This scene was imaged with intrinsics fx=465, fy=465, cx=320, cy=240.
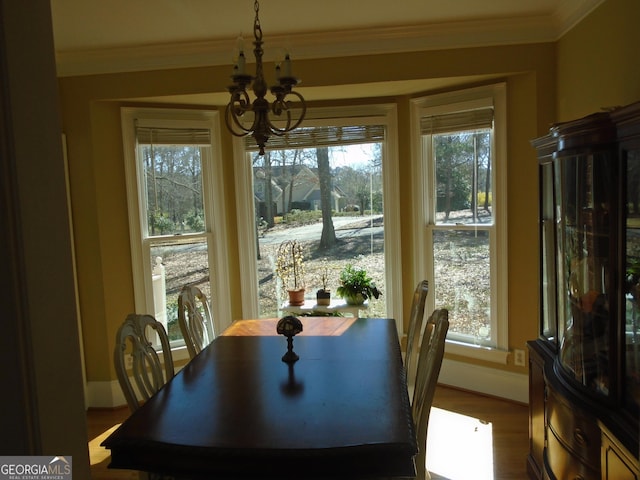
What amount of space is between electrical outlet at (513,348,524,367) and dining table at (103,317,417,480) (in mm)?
1527

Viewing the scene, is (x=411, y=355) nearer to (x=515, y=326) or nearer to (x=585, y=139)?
(x=515, y=326)

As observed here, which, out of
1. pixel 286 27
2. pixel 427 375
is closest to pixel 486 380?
pixel 427 375

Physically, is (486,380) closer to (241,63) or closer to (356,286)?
(356,286)

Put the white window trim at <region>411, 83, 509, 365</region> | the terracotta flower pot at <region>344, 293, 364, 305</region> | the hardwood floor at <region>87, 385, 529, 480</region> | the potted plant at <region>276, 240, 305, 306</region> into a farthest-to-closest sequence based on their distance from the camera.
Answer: the potted plant at <region>276, 240, 305, 306</region> → the terracotta flower pot at <region>344, 293, 364, 305</region> → the white window trim at <region>411, 83, 509, 365</region> → the hardwood floor at <region>87, 385, 529, 480</region>

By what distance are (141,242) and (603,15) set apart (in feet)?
10.8

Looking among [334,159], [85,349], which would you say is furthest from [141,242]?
[334,159]

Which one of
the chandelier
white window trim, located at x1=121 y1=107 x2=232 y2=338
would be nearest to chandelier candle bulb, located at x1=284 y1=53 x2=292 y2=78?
the chandelier

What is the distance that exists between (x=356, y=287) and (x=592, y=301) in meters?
1.99

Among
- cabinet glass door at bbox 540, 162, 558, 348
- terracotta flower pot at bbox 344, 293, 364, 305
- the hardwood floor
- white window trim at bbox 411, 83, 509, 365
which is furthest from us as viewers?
terracotta flower pot at bbox 344, 293, 364, 305

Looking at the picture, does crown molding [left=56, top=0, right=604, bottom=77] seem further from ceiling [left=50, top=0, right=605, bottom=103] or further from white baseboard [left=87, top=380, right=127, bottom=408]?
white baseboard [left=87, top=380, right=127, bottom=408]

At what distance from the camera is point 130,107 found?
137 inches

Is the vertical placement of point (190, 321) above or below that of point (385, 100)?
below

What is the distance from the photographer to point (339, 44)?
3.13 m

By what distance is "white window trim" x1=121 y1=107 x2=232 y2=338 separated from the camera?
11.6 ft
